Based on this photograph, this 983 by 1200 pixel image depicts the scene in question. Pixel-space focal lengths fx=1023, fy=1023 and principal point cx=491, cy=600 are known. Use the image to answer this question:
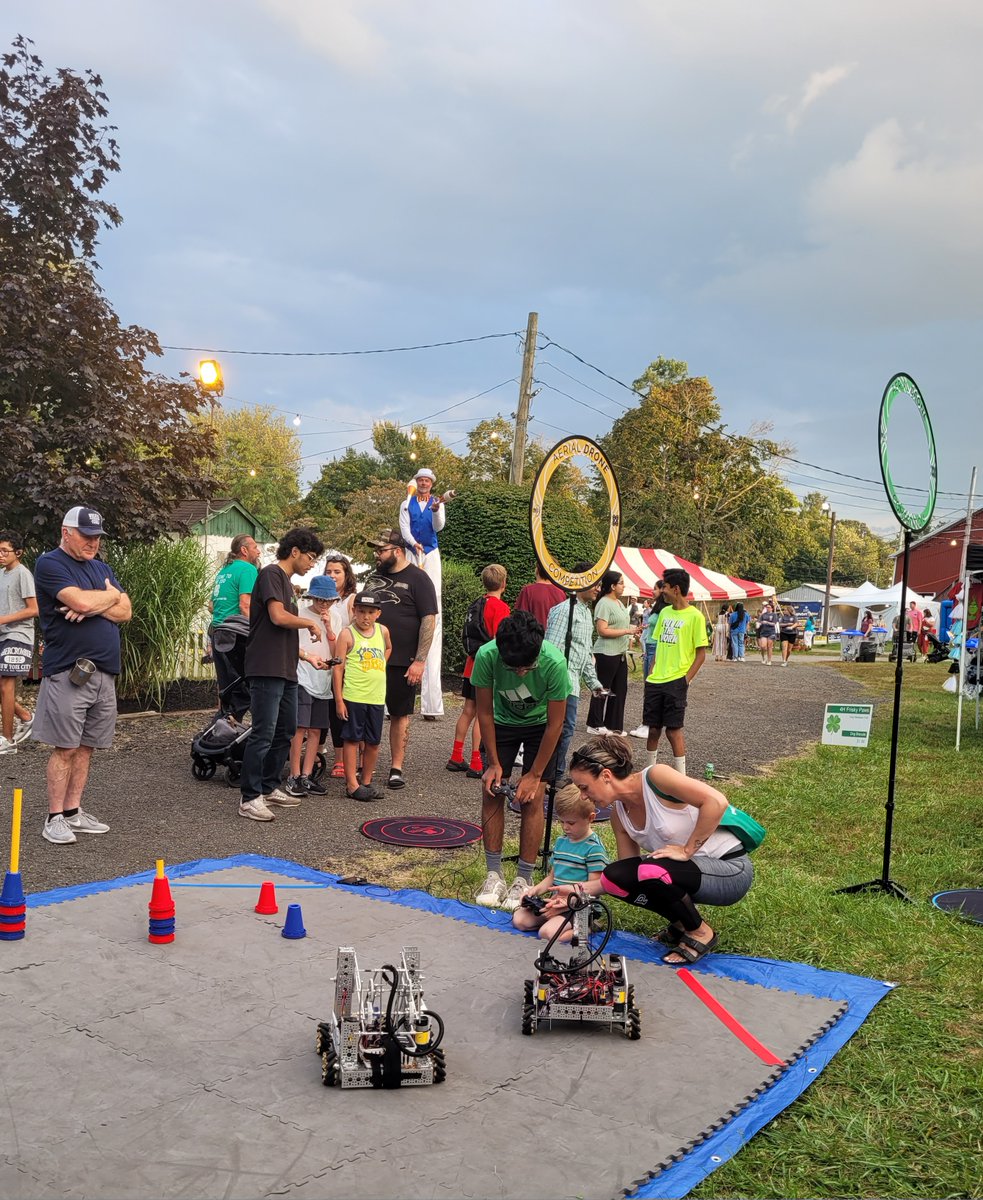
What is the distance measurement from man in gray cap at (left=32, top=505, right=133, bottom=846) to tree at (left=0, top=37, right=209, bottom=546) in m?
4.67

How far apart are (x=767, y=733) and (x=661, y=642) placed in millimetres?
4880

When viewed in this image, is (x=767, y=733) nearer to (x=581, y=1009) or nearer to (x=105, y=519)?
(x=105, y=519)

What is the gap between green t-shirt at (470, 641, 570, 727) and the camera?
17.3 ft

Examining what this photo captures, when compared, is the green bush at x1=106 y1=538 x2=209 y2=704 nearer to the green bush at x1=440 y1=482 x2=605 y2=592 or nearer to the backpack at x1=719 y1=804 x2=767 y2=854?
the green bush at x1=440 y1=482 x2=605 y2=592

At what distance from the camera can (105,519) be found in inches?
436

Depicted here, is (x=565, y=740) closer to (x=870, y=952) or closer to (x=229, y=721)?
(x=870, y=952)

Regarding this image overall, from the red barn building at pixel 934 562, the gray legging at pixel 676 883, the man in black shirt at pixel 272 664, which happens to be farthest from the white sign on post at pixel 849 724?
the red barn building at pixel 934 562

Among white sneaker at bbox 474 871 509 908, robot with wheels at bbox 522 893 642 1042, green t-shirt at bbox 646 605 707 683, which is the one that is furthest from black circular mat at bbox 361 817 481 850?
robot with wheels at bbox 522 893 642 1042

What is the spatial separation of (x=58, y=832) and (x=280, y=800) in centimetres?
174

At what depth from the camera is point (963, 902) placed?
222 inches

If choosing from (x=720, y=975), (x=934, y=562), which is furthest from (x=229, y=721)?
(x=934, y=562)

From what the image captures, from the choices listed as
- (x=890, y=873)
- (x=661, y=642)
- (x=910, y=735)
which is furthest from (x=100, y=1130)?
(x=910, y=735)

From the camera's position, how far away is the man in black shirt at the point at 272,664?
276 inches

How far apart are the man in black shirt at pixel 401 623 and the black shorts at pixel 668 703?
1942 millimetres
